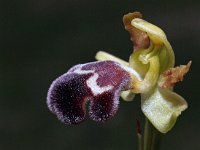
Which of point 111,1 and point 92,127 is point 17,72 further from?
point 111,1

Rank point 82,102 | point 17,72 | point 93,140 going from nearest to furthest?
1. point 82,102
2. point 93,140
3. point 17,72

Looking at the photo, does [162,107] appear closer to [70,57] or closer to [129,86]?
[129,86]

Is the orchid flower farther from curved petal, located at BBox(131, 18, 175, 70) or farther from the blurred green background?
the blurred green background

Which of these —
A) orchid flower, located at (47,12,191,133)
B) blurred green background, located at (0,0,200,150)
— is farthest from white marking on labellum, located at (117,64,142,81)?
blurred green background, located at (0,0,200,150)

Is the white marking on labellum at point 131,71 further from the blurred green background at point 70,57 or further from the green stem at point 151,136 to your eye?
the blurred green background at point 70,57

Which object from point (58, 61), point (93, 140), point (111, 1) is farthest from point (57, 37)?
point (93, 140)

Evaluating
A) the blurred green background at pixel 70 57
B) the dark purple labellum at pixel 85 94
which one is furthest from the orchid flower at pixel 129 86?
the blurred green background at pixel 70 57
